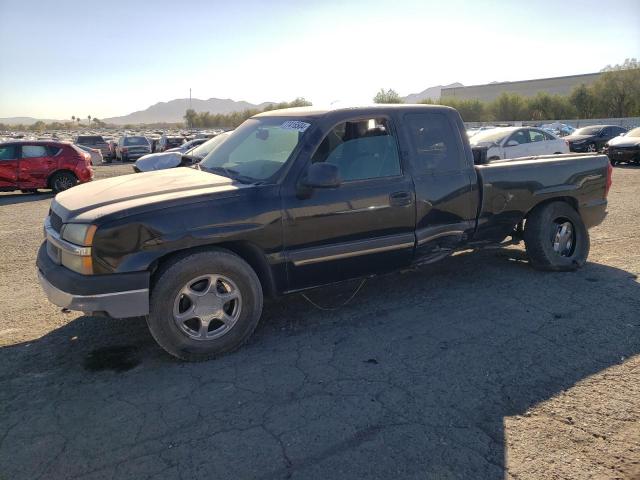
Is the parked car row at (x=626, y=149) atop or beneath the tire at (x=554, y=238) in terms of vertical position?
atop

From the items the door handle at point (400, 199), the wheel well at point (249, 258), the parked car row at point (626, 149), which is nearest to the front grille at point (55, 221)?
the wheel well at point (249, 258)

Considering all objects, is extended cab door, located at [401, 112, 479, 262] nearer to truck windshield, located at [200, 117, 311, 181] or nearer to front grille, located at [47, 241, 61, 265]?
truck windshield, located at [200, 117, 311, 181]

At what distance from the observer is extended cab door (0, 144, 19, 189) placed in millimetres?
14179

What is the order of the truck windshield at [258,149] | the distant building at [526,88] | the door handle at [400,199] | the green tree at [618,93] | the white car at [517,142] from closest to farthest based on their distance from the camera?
the truck windshield at [258,149] < the door handle at [400,199] < the white car at [517,142] < the green tree at [618,93] < the distant building at [526,88]

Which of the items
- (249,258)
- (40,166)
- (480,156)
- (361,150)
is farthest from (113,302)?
(40,166)

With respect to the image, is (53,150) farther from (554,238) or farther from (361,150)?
(554,238)

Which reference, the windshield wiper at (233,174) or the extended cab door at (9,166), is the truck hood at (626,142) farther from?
the extended cab door at (9,166)

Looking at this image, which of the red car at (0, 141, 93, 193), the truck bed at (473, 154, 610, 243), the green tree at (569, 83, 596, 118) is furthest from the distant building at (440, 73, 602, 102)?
the truck bed at (473, 154, 610, 243)

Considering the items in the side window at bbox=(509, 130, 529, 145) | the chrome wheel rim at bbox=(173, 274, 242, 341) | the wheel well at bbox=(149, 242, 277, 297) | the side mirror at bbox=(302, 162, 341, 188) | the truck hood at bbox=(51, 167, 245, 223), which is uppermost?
the side window at bbox=(509, 130, 529, 145)

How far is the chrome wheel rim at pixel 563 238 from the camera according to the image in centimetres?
582

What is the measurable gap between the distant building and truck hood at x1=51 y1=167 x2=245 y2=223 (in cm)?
8482

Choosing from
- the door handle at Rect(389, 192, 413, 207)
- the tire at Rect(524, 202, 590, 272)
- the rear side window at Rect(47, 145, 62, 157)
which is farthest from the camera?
the rear side window at Rect(47, 145, 62, 157)

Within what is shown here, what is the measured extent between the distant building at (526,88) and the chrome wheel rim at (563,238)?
81847mm

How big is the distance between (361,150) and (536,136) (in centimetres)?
1265
